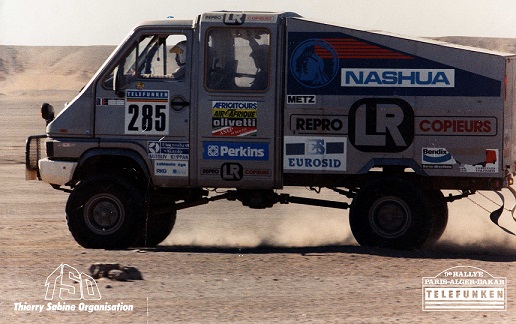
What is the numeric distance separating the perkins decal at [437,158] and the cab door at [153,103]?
290cm

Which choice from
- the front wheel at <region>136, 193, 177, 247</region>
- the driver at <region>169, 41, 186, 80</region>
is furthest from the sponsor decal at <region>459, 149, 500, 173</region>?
the front wheel at <region>136, 193, 177, 247</region>

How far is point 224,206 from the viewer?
62.7 feet

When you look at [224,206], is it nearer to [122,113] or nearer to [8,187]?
[8,187]

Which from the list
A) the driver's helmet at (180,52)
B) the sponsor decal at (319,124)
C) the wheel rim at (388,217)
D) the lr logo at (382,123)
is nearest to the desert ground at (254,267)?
the wheel rim at (388,217)

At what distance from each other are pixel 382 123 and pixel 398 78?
0.57 meters

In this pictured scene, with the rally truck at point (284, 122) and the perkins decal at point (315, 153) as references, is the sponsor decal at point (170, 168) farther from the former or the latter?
the perkins decal at point (315, 153)

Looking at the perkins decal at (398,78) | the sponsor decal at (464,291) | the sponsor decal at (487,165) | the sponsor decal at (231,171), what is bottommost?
the sponsor decal at (464,291)

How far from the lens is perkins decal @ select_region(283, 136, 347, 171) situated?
12.5 metres

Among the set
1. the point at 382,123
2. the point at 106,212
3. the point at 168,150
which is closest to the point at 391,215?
the point at 382,123

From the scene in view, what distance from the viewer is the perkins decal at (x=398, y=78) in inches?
482

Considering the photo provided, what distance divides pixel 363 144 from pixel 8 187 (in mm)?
11164

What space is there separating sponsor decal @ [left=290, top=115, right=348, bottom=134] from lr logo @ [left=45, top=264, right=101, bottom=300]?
3289 mm

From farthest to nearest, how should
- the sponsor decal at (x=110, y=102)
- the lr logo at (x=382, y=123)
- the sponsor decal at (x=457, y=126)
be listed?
the sponsor decal at (x=110, y=102)
the lr logo at (x=382, y=123)
the sponsor decal at (x=457, y=126)

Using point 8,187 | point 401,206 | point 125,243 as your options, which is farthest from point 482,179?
point 8,187
